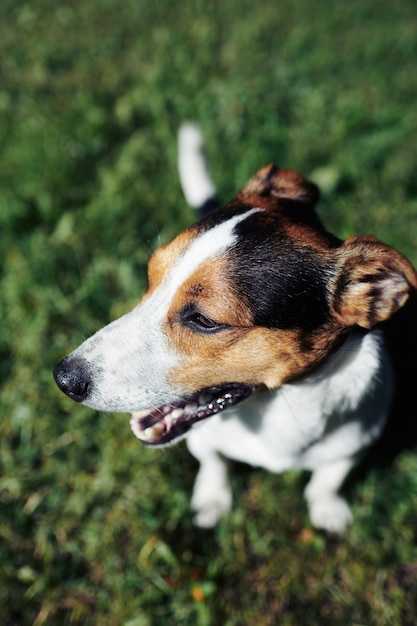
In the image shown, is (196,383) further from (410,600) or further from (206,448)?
(410,600)

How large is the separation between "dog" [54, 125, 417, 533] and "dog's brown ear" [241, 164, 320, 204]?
0.40 ft

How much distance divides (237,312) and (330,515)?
1.63 meters

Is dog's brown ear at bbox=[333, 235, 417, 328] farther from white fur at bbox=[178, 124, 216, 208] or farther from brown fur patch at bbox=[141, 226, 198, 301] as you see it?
white fur at bbox=[178, 124, 216, 208]

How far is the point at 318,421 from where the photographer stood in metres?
2.50

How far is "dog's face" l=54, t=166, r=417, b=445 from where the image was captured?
6.98 ft

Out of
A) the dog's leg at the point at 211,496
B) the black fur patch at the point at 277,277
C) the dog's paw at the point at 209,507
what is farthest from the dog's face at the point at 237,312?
the dog's paw at the point at 209,507

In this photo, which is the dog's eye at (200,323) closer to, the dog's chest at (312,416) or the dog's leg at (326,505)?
the dog's chest at (312,416)

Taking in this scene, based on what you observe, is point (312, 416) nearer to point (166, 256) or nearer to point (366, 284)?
point (366, 284)

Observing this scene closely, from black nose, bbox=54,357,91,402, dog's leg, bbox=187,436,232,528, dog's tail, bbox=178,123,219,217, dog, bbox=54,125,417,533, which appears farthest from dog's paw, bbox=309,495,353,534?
dog's tail, bbox=178,123,219,217

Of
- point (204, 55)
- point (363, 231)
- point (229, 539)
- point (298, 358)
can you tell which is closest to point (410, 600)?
point (229, 539)

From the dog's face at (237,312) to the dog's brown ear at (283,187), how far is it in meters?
0.33

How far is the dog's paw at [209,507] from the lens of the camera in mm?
3174

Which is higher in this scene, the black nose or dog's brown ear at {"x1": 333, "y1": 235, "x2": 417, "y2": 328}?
the black nose

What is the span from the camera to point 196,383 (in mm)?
2242
